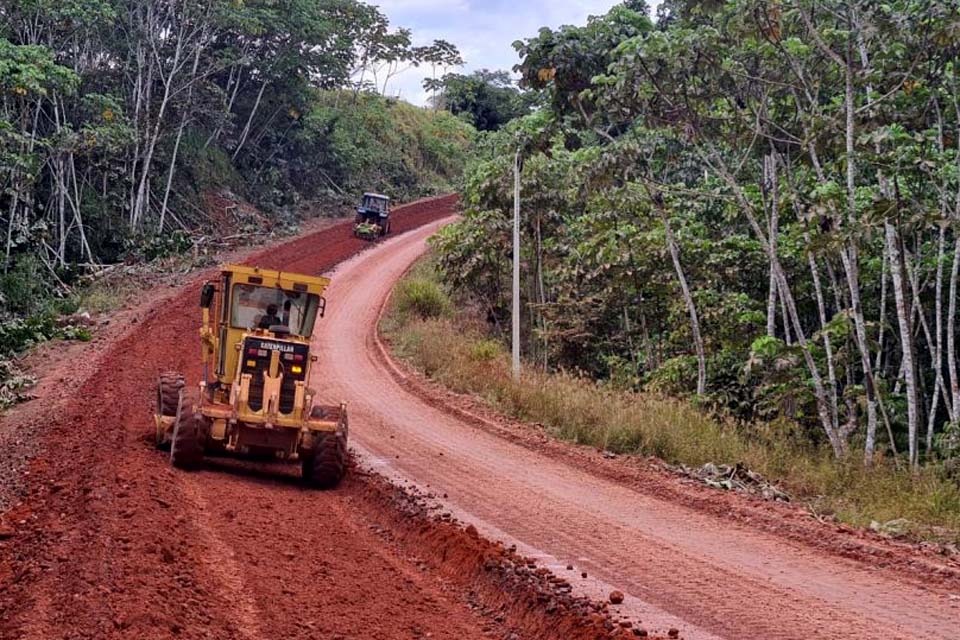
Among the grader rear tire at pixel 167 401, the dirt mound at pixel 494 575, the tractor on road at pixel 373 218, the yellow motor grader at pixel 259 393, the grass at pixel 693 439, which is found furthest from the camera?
the tractor on road at pixel 373 218

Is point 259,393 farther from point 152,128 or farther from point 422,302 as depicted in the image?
point 152,128

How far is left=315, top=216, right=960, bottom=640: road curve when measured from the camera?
7.32 m

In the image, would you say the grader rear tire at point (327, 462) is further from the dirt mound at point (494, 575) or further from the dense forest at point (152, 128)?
the dense forest at point (152, 128)

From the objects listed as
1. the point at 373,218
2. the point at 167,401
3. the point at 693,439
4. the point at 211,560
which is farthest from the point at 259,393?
the point at 373,218

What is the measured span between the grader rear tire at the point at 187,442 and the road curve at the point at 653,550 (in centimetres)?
284

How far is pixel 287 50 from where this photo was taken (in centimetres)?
4147

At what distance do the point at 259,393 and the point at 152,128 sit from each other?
956 inches

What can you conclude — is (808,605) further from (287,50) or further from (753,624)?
(287,50)

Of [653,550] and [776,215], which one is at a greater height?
[776,215]

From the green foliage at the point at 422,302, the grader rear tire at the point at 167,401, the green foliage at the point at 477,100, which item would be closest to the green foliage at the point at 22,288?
the green foliage at the point at 422,302

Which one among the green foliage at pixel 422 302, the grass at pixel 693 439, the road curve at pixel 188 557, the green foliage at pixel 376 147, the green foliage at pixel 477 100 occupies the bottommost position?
the road curve at pixel 188 557

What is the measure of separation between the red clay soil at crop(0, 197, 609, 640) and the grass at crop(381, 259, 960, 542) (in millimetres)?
4803

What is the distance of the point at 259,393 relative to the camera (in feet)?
37.2

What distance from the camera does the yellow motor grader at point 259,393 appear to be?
36.5ft
